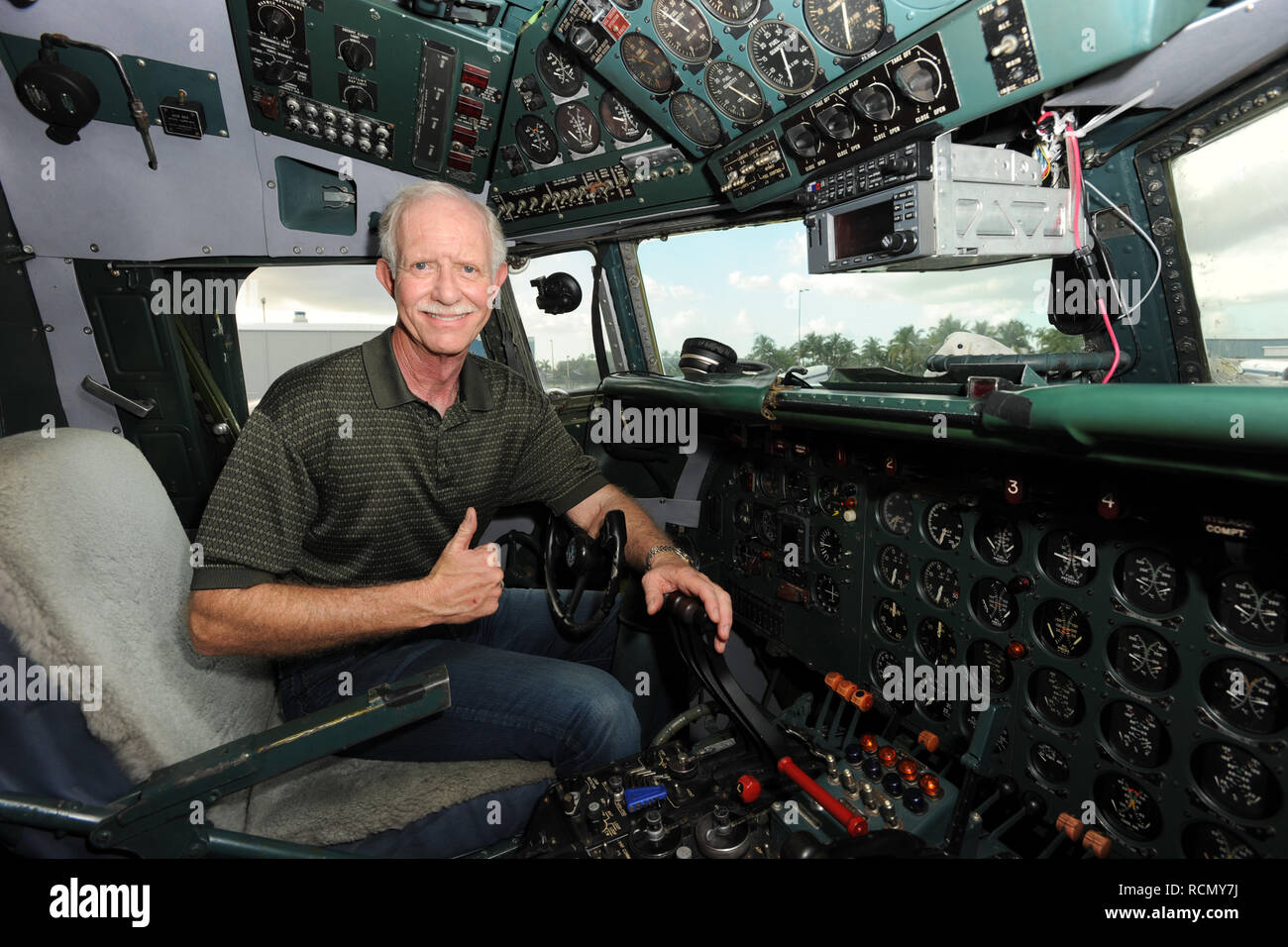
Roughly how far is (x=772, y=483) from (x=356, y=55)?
2.52 meters

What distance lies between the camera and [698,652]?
1566 millimetres

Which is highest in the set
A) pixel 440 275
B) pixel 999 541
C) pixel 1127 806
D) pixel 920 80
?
pixel 920 80

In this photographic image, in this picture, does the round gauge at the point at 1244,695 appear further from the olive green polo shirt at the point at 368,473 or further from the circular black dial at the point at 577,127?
the circular black dial at the point at 577,127

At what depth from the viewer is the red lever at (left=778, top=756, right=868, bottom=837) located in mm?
1334

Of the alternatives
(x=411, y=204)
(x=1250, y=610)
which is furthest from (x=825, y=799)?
(x=411, y=204)

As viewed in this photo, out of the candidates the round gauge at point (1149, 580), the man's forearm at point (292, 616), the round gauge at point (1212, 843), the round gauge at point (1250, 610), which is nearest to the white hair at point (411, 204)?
the man's forearm at point (292, 616)

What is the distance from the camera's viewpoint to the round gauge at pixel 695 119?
2.49m

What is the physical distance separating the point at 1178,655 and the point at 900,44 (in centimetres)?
174

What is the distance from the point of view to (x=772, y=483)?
2.51 meters

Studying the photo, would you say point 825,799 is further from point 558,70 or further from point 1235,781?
point 558,70

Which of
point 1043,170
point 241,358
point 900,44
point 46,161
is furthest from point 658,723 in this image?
point 46,161

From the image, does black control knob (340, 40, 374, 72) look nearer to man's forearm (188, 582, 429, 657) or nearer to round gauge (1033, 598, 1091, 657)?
man's forearm (188, 582, 429, 657)

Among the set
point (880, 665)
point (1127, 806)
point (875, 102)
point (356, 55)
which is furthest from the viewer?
point (356, 55)

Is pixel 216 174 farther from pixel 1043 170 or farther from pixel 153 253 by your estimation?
pixel 1043 170
